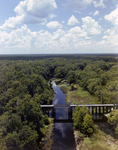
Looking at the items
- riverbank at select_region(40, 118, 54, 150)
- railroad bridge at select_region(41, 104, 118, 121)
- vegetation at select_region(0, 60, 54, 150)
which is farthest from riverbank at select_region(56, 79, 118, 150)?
vegetation at select_region(0, 60, 54, 150)

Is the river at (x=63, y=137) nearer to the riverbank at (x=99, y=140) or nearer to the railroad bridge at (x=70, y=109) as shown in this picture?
the riverbank at (x=99, y=140)

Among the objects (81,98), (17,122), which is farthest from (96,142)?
(81,98)

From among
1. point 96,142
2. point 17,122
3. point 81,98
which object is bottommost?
point 96,142

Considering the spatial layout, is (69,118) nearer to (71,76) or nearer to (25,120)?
(25,120)

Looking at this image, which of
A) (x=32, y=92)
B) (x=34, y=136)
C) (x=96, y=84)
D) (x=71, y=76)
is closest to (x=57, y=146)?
(x=34, y=136)

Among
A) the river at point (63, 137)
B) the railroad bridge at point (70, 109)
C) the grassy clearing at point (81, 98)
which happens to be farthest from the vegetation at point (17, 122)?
the grassy clearing at point (81, 98)

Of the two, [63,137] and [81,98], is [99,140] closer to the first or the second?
[63,137]

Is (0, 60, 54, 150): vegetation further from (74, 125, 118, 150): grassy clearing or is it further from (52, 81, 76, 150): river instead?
(74, 125, 118, 150): grassy clearing

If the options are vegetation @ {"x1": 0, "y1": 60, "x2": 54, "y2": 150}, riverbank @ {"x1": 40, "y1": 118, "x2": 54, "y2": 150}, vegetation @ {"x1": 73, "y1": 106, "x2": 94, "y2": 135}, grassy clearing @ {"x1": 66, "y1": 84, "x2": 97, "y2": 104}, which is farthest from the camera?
grassy clearing @ {"x1": 66, "y1": 84, "x2": 97, "y2": 104}
